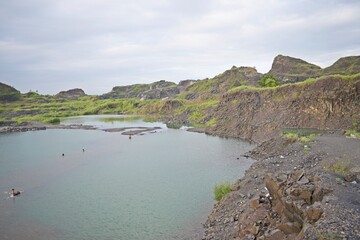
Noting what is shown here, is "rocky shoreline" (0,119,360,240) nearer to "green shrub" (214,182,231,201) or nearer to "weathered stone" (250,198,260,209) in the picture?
Answer: "weathered stone" (250,198,260,209)

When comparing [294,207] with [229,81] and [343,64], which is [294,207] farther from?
[229,81]

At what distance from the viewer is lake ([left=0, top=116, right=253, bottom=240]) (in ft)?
83.4

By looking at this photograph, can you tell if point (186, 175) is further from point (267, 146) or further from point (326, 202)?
point (326, 202)

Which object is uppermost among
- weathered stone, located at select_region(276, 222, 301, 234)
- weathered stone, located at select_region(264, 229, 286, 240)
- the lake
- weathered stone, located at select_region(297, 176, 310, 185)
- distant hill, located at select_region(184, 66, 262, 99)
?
distant hill, located at select_region(184, 66, 262, 99)

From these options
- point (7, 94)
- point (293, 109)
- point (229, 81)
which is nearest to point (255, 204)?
point (293, 109)

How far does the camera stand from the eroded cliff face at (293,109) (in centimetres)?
5703

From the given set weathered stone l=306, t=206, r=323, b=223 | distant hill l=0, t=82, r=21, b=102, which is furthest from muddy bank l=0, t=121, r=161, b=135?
weathered stone l=306, t=206, r=323, b=223

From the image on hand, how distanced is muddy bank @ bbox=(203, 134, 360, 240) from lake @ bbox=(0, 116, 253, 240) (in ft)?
10.1

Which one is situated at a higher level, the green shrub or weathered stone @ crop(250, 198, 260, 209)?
weathered stone @ crop(250, 198, 260, 209)

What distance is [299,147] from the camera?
40.7 m

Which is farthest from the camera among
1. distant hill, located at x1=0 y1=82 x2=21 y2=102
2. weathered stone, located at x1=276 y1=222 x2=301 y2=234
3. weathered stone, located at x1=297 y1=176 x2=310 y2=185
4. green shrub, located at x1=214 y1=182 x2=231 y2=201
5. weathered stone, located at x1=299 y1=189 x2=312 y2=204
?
distant hill, located at x1=0 y1=82 x2=21 y2=102

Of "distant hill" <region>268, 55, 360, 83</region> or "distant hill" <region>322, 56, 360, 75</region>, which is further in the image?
"distant hill" <region>322, 56, 360, 75</region>

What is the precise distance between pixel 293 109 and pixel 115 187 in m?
44.0

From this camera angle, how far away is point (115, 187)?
36.0 metres
